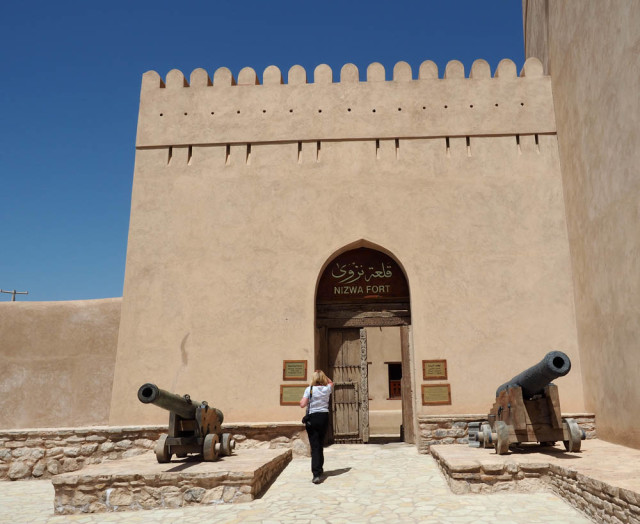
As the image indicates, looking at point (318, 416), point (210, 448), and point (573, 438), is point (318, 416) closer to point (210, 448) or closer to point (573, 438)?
point (210, 448)

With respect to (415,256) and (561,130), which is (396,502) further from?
(561,130)

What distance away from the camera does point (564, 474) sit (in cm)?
497

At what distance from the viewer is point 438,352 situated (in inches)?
336

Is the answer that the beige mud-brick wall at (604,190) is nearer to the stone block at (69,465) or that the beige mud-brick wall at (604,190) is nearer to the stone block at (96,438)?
A: the stone block at (96,438)

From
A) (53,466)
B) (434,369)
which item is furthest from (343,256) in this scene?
(53,466)

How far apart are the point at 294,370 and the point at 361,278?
6.50ft

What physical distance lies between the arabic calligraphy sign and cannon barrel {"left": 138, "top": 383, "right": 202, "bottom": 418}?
11.3ft

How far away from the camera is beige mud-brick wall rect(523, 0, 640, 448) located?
669 cm

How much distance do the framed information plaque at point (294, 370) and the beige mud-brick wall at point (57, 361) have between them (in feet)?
11.0

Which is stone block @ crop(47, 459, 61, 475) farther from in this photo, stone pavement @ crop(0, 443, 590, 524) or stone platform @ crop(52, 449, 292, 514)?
stone platform @ crop(52, 449, 292, 514)

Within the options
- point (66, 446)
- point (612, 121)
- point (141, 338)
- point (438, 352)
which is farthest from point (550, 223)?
point (66, 446)

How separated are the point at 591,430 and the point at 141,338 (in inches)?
273

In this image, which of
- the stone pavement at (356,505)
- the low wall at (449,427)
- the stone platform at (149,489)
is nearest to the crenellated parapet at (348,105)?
the low wall at (449,427)

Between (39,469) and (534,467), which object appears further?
(39,469)
